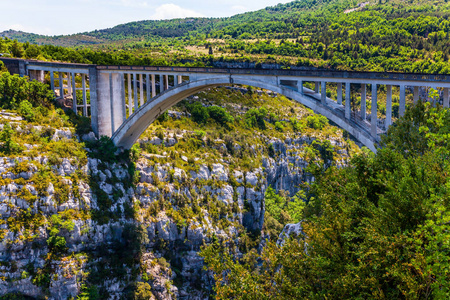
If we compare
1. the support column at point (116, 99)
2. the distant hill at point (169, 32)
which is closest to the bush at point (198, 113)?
the support column at point (116, 99)

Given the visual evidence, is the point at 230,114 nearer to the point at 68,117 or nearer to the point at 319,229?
the point at 68,117

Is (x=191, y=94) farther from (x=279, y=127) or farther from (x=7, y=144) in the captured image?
(x=279, y=127)

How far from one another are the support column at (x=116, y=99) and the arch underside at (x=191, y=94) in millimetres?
1250

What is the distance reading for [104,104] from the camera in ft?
144

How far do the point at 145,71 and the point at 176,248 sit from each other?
19971 millimetres

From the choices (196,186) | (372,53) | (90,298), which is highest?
(372,53)

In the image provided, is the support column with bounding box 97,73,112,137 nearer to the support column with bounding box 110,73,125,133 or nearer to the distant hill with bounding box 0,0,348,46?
the support column with bounding box 110,73,125,133

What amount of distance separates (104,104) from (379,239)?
36.5 m

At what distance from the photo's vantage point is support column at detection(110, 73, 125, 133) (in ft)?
143

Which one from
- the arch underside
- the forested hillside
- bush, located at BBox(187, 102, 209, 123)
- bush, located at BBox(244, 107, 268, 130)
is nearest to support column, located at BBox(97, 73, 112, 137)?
the arch underside

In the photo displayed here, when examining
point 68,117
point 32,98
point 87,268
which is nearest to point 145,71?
point 68,117

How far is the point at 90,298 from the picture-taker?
36.0 m

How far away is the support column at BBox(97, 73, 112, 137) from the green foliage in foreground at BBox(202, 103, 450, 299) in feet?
93.7

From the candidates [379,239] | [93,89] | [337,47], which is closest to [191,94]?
[93,89]
